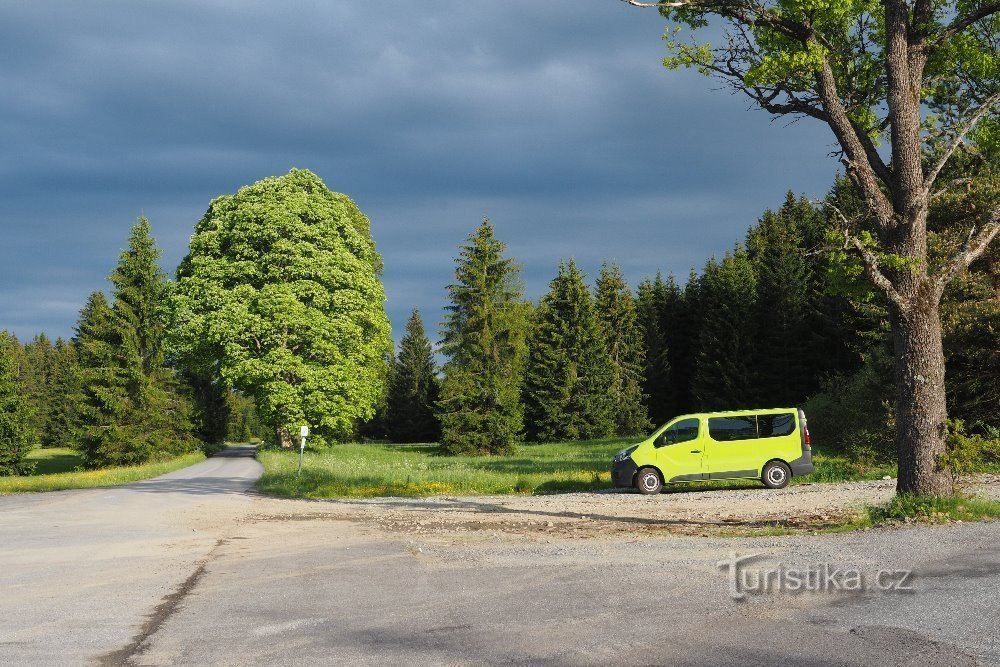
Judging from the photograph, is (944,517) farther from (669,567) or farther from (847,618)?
(847,618)

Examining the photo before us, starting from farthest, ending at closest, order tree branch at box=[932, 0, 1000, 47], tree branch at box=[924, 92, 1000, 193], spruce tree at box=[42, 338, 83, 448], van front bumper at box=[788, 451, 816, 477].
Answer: spruce tree at box=[42, 338, 83, 448] → van front bumper at box=[788, 451, 816, 477] → tree branch at box=[932, 0, 1000, 47] → tree branch at box=[924, 92, 1000, 193]

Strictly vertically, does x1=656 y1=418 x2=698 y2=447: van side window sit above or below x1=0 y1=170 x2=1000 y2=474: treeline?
below

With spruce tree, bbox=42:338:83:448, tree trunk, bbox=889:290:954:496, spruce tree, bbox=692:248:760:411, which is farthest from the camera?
spruce tree, bbox=42:338:83:448

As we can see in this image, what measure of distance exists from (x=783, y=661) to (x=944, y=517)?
7007mm

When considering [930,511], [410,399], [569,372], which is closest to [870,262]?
[930,511]

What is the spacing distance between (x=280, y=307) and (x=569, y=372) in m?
29.3

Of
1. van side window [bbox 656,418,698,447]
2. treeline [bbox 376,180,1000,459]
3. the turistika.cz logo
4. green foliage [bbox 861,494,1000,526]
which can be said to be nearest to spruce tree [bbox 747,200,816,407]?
treeline [bbox 376,180,1000,459]

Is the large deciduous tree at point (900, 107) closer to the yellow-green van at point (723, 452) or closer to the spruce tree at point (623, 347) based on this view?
the yellow-green van at point (723, 452)

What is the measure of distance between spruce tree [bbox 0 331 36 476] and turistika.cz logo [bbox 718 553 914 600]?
49.4 m

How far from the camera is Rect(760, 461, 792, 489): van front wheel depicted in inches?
748

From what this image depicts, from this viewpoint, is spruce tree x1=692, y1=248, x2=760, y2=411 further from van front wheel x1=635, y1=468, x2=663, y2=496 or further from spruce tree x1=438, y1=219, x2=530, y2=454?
van front wheel x1=635, y1=468, x2=663, y2=496

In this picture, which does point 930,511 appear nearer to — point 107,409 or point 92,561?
point 92,561

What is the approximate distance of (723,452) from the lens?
19.2 metres

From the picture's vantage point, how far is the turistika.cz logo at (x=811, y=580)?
6766 millimetres
